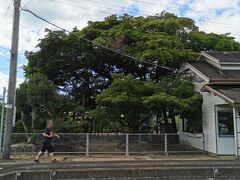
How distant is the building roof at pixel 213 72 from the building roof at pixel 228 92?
42 cm

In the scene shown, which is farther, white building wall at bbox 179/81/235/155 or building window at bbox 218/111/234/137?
building window at bbox 218/111/234/137

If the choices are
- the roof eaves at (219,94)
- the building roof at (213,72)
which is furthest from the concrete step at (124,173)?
the building roof at (213,72)

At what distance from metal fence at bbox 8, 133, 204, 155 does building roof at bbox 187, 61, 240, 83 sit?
406 cm

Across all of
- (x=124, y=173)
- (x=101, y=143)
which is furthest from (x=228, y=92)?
(x=124, y=173)

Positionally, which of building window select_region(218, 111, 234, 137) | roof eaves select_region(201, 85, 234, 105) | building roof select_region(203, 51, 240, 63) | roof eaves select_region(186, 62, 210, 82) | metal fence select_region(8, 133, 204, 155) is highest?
building roof select_region(203, 51, 240, 63)

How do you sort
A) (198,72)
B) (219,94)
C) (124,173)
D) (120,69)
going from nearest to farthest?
(124,173), (219,94), (198,72), (120,69)

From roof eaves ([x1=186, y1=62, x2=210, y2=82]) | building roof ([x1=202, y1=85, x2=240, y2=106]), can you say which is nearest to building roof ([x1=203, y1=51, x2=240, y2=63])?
roof eaves ([x1=186, y1=62, x2=210, y2=82])

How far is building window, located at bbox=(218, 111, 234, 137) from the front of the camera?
19094 mm

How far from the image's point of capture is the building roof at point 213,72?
19.2 m

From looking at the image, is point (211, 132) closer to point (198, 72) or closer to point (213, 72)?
point (198, 72)

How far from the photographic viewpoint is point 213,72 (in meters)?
21.2

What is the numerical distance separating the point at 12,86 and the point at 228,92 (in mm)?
10595

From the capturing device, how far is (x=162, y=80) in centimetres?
2138

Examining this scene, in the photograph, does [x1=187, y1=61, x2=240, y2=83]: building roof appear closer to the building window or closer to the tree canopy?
the tree canopy
